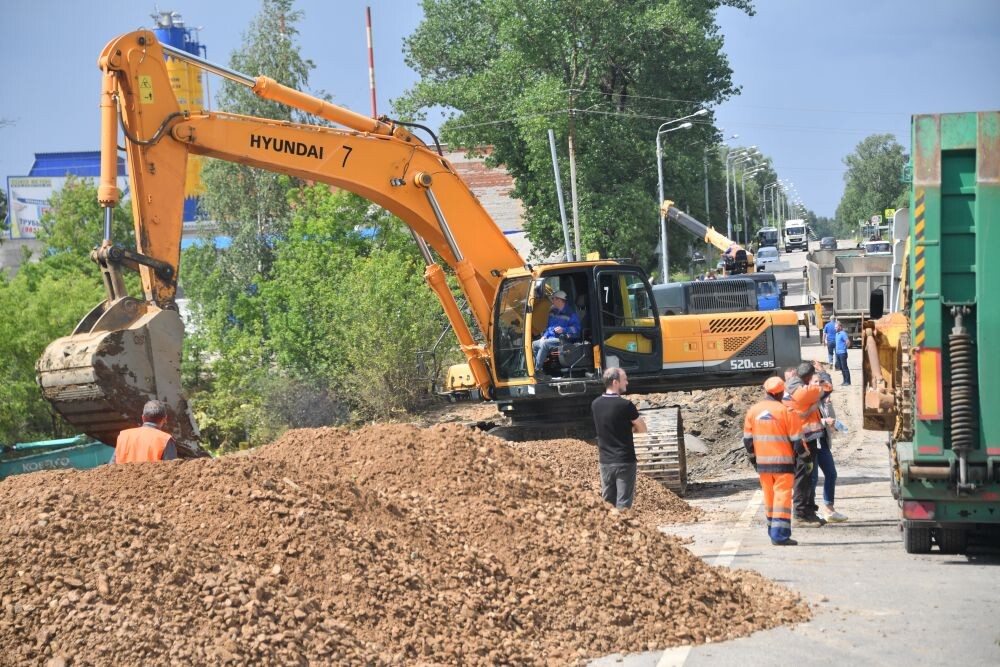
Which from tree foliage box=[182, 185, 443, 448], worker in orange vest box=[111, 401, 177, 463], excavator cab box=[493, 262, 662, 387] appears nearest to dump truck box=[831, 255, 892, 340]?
tree foliage box=[182, 185, 443, 448]

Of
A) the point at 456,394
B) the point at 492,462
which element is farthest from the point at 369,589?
the point at 456,394

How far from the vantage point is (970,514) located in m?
9.45

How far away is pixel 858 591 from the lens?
9.12 metres

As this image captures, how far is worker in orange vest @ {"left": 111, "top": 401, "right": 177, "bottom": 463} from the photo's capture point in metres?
10.2

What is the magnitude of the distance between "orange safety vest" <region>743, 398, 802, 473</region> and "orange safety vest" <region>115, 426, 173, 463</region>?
17.8 feet

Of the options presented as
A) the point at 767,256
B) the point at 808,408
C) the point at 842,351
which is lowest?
the point at 842,351

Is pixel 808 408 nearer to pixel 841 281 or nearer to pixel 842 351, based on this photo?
pixel 842 351

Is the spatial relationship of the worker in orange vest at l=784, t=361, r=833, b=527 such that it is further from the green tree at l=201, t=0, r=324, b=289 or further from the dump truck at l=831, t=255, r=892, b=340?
the green tree at l=201, t=0, r=324, b=289

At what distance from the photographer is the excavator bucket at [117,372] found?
11812mm

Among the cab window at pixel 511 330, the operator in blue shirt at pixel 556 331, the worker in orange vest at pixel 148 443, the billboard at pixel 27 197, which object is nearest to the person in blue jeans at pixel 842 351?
the operator in blue shirt at pixel 556 331

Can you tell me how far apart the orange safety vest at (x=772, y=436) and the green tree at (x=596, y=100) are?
34.6 meters

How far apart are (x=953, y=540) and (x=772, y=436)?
1.95 m

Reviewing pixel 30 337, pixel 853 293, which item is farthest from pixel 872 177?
pixel 30 337

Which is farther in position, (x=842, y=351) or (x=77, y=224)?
(x=77, y=224)
